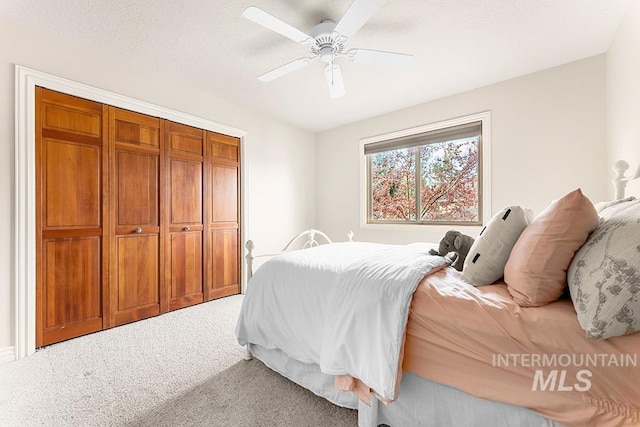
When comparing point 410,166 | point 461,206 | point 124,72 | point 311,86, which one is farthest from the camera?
point 410,166

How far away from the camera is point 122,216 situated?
8.58 feet

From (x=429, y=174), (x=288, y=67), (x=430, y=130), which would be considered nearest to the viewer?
(x=288, y=67)

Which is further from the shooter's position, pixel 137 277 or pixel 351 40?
pixel 137 277

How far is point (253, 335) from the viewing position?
1831 millimetres

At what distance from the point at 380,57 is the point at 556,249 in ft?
5.49

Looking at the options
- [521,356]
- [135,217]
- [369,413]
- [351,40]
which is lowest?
[369,413]

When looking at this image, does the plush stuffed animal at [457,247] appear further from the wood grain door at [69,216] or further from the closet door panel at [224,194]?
the wood grain door at [69,216]

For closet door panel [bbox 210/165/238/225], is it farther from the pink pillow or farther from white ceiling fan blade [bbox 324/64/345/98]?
the pink pillow

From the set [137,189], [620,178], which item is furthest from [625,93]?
[137,189]

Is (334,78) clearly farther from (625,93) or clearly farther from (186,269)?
(186,269)

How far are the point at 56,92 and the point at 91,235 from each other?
1187 mm

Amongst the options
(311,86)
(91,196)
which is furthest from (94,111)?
(311,86)

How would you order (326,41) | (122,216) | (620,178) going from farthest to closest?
1. (122,216)
2. (326,41)
3. (620,178)

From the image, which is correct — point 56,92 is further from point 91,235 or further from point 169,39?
point 91,235
